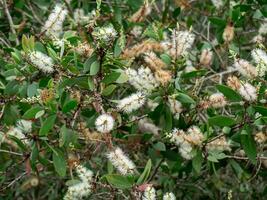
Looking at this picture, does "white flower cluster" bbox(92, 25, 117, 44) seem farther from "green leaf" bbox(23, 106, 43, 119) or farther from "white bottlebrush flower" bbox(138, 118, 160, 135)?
"white bottlebrush flower" bbox(138, 118, 160, 135)

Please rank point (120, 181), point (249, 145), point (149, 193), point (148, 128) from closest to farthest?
point (149, 193) < point (120, 181) < point (249, 145) < point (148, 128)

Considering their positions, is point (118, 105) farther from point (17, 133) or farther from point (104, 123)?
point (17, 133)

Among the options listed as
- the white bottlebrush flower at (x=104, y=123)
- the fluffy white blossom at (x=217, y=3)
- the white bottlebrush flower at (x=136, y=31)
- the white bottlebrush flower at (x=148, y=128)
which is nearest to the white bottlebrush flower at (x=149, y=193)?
the white bottlebrush flower at (x=104, y=123)

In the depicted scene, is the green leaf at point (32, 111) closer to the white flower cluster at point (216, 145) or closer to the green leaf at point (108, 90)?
the green leaf at point (108, 90)

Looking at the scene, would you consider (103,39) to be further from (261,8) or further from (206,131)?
(261,8)

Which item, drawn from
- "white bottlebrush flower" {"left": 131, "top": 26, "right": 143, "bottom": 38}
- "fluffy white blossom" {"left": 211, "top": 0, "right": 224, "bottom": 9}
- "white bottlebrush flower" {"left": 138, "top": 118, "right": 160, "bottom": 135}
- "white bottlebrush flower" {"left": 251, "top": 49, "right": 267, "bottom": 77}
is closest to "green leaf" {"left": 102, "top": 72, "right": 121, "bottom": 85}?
"white bottlebrush flower" {"left": 251, "top": 49, "right": 267, "bottom": 77}

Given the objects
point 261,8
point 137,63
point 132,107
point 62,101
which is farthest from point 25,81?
point 261,8

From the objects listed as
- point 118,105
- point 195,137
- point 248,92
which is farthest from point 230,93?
point 118,105
